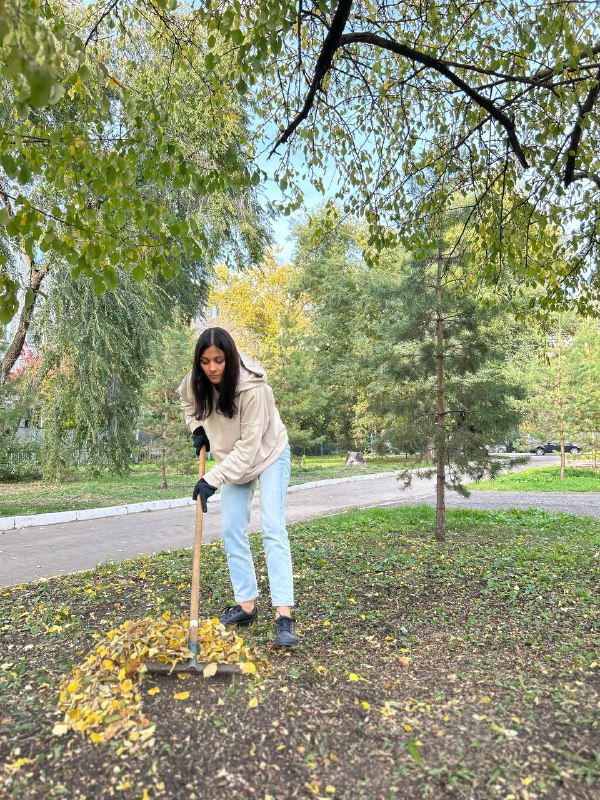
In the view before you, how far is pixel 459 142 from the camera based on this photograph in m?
5.59

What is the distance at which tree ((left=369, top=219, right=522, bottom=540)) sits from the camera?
6.90 meters

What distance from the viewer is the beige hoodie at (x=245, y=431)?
10.5 ft

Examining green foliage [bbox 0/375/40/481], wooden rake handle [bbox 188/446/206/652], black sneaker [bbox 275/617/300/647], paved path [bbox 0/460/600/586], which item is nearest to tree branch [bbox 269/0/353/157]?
wooden rake handle [bbox 188/446/206/652]

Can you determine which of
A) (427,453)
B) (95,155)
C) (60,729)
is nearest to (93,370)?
(427,453)

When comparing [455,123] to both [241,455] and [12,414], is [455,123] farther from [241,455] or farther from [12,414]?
[12,414]

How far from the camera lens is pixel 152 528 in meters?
8.77

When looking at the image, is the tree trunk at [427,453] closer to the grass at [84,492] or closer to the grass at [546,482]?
the grass at [84,492]

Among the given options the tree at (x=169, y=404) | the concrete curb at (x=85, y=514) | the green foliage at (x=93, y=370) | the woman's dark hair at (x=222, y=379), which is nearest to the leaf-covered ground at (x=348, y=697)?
the woman's dark hair at (x=222, y=379)

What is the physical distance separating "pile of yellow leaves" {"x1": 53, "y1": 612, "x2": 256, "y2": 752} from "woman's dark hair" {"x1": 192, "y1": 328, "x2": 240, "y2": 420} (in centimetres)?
109

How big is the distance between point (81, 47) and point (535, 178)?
491 cm

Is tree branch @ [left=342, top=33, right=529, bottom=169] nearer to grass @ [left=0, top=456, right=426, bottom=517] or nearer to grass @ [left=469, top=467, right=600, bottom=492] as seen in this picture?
grass @ [left=0, top=456, right=426, bottom=517]

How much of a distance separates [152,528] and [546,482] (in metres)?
12.4

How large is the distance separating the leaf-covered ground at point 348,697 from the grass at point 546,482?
37.6 feet

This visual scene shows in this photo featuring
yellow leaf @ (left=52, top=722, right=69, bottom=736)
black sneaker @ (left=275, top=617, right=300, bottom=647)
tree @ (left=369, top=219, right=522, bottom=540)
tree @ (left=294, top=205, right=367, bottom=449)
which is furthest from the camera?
tree @ (left=294, top=205, right=367, bottom=449)
